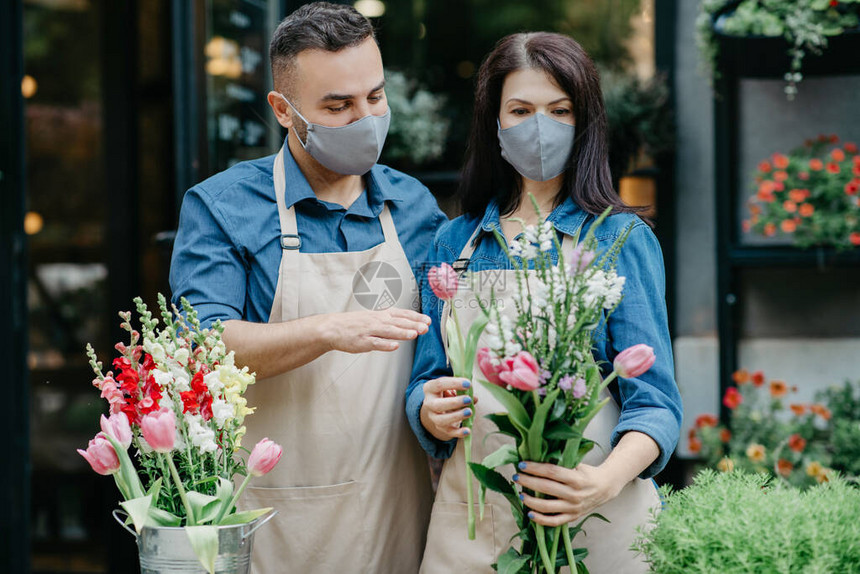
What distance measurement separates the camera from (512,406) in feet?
4.29

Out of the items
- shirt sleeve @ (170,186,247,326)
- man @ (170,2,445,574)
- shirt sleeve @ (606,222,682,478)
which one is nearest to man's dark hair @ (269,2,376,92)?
man @ (170,2,445,574)

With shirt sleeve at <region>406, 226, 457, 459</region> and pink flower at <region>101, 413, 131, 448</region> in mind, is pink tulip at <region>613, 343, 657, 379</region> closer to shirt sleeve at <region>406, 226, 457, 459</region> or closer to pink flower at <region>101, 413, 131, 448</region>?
shirt sleeve at <region>406, 226, 457, 459</region>

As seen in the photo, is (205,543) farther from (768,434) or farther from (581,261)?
(768,434)

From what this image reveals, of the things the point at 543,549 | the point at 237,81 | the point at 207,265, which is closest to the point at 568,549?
the point at 543,549

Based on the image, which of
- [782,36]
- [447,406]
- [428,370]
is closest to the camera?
[447,406]

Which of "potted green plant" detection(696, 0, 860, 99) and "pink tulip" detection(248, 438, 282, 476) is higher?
"potted green plant" detection(696, 0, 860, 99)

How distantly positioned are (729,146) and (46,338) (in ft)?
11.4

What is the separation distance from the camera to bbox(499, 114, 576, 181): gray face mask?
1683mm

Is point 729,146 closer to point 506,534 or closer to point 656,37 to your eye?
point 656,37

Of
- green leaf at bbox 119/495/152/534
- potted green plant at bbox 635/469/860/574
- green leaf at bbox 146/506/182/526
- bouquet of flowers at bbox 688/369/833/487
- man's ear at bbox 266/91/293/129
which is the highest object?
man's ear at bbox 266/91/293/129

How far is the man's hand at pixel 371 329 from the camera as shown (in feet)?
5.12

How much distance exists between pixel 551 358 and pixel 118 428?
2.06 ft

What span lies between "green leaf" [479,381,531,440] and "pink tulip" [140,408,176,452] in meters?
0.44

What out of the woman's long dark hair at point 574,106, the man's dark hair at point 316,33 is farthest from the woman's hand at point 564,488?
the man's dark hair at point 316,33
